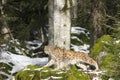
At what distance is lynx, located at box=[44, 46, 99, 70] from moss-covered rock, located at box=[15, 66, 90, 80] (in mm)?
638

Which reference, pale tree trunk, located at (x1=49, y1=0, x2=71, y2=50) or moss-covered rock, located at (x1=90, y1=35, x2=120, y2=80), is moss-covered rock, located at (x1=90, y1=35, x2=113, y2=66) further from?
pale tree trunk, located at (x1=49, y1=0, x2=71, y2=50)

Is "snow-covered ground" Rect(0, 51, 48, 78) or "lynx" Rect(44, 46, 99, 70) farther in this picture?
"snow-covered ground" Rect(0, 51, 48, 78)

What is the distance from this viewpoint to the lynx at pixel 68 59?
39.7ft

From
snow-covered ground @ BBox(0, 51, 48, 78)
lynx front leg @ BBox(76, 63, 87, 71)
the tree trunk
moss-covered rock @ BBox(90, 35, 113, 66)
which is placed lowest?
snow-covered ground @ BBox(0, 51, 48, 78)

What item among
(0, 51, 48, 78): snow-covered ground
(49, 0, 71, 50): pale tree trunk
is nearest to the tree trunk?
(0, 51, 48, 78): snow-covered ground

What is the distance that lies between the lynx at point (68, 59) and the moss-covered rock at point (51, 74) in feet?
2.09

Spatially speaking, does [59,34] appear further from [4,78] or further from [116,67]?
[116,67]

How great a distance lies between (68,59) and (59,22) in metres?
1.88

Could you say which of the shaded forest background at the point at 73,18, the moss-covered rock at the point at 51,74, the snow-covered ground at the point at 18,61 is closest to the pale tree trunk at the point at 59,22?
the shaded forest background at the point at 73,18

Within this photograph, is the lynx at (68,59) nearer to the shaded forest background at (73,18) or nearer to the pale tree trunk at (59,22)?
the shaded forest background at (73,18)

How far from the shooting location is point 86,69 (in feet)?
40.5

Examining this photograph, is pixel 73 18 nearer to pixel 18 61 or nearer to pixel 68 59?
pixel 18 61

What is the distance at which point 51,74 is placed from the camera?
11289 mm

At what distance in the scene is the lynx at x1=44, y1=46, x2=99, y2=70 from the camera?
1211 centimetres
